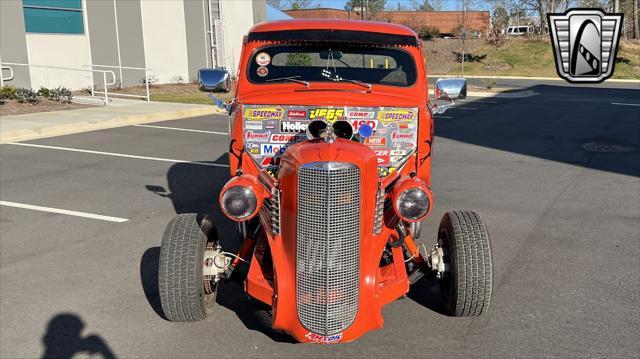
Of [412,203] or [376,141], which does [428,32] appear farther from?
[412,203]

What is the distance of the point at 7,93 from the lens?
17.0m

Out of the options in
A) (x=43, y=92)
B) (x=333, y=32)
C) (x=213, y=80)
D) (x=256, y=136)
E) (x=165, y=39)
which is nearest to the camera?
(x=256, y=136)

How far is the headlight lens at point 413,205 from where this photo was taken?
387 cm

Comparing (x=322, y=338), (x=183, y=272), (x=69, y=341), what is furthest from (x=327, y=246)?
(x=69, y=341)

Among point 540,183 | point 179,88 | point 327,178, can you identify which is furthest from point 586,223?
point 179,88

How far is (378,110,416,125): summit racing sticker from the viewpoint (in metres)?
4.78

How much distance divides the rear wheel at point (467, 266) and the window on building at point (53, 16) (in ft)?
61.4

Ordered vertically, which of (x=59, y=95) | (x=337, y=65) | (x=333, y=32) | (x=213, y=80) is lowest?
(x=59, y=95)

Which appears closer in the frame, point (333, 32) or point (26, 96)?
point (333, 32)

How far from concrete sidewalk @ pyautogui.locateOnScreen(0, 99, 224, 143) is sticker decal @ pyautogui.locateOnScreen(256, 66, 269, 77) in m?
9.22

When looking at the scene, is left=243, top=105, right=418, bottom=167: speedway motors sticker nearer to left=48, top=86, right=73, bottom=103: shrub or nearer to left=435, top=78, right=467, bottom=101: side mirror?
left=435, top=78, right=467, bottom=101: side mirror

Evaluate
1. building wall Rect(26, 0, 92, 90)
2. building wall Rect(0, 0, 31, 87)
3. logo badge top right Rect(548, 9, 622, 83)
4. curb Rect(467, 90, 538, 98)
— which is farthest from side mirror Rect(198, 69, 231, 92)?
curb Rect(467, 90, 538, 98)

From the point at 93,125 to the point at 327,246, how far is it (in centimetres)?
1244

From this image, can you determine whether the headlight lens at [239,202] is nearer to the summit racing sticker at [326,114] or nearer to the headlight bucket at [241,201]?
the headlight bucket at [241,201]
